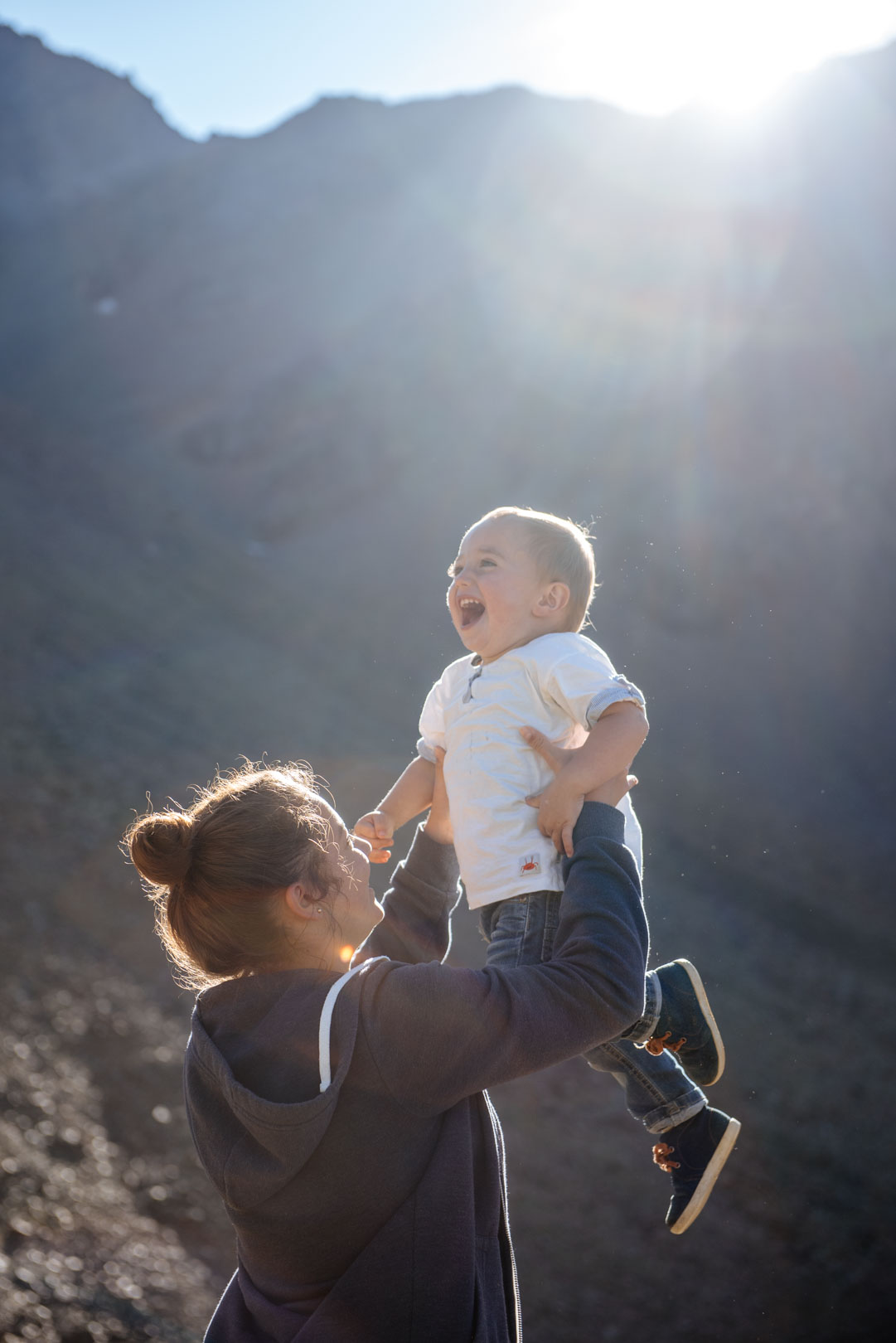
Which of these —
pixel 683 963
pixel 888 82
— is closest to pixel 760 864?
pixel 683 963

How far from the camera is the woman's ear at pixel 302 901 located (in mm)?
1360

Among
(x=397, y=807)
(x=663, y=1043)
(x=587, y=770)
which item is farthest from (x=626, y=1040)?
(x=397, y=807)

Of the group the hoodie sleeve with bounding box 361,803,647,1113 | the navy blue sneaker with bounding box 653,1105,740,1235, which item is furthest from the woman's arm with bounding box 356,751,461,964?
the navy blue sneaker with bounding box 653,1105,740,1235

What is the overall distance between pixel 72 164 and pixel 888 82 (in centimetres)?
3697

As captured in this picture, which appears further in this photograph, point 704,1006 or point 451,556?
point 451,556

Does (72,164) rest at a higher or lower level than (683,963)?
higher

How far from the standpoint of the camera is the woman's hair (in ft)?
Answer: 4.40

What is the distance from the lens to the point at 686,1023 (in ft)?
5.48

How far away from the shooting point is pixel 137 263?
3519 cm

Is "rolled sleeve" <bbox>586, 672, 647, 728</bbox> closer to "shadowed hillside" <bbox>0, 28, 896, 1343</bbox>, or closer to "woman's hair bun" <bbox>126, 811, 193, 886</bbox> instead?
"woman's hair bun" <bbox>126, 811, 193, 886</bbox>

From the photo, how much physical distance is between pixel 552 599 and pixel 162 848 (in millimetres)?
955

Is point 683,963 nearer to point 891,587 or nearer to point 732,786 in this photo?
point 732,786

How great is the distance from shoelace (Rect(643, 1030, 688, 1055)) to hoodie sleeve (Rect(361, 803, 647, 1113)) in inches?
17.4

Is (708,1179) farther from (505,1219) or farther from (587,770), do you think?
(587,770)
